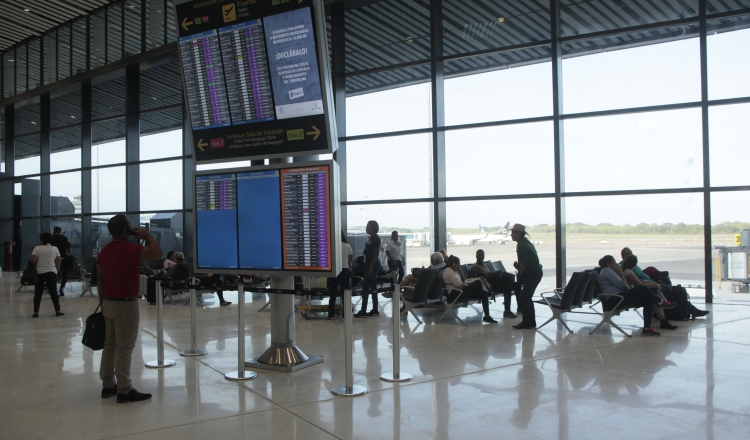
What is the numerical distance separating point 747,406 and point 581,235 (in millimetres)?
7608

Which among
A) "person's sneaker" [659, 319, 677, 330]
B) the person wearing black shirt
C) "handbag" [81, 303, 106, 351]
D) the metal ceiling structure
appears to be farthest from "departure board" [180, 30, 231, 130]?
the metal ceiling structure

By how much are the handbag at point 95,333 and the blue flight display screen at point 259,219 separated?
142cm

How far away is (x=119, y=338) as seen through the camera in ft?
16.4

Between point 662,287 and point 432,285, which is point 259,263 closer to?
point 432,285

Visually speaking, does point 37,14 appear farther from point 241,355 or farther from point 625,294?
point 625,294

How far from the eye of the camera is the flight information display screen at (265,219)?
18.4 ft

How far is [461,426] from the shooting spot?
13.9 ft

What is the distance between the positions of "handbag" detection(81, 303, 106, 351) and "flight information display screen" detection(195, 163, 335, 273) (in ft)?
4.40

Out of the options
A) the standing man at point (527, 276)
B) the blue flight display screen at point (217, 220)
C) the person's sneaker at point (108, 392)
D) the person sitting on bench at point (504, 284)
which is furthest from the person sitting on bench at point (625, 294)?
the person's sneaker at point (108, 392)

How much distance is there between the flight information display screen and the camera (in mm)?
5602

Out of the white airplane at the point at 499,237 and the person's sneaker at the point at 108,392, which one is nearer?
the person's sneaker at the point at 108,392

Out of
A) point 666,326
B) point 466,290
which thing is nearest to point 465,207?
point 466,290

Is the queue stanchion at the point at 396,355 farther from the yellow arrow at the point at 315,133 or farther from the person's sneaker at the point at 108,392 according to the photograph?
the person's sneaker at the point at 108,392

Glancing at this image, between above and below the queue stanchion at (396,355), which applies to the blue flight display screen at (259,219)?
above
